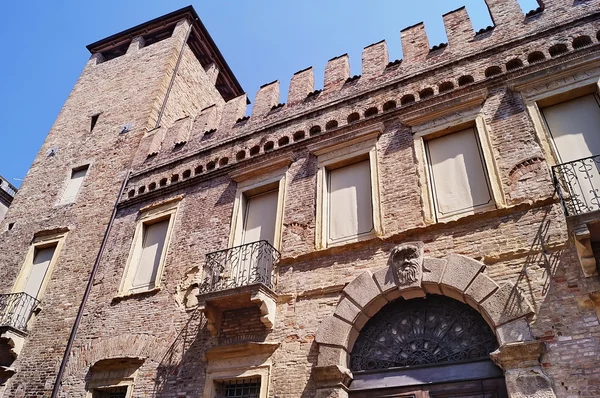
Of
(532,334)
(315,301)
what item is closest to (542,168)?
(532,334)

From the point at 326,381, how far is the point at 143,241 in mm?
6134

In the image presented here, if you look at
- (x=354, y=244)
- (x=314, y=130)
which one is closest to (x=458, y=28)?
(x=314, y=130)

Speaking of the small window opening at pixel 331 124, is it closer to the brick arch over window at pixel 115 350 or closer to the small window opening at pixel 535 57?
the small window opening at pixel 535 57

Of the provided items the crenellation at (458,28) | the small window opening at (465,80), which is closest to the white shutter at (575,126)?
the small window opening at (465,80)

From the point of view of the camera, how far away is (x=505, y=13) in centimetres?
888

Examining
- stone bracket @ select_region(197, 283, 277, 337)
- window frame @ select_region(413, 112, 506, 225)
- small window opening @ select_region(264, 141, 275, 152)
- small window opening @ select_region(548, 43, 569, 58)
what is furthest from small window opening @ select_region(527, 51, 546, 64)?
stone bracket @ select_region(197, 283, 277, 337)

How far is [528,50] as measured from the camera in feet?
26.2

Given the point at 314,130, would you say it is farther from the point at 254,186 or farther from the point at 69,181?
the point at 69,181

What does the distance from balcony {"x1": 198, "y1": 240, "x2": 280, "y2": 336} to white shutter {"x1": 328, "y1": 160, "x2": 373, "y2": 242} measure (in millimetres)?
1257

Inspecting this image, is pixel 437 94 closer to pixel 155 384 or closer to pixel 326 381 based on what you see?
pixel 326 381

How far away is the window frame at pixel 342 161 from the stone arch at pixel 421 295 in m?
0.96

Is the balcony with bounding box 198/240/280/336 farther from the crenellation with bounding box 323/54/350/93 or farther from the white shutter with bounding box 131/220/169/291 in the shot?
the crenellation with bounding box 323/54/350/93

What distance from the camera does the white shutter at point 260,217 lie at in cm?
882

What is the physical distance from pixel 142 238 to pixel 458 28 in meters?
8.54
